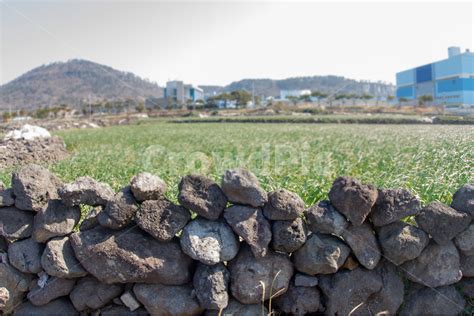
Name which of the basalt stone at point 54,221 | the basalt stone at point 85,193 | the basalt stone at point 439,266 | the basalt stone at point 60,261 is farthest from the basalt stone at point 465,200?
the basalt stone at point 54,221

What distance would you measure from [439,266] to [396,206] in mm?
770

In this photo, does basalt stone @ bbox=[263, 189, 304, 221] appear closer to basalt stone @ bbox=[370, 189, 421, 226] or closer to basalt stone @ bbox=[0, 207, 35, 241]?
basalt stone @ bbox=[370, 189, 421, 226]

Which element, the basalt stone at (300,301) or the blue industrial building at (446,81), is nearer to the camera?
the basalt stone at (300,301)

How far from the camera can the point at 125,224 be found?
3818 mm

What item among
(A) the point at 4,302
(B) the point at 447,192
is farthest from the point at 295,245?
(A) the point at 4,302

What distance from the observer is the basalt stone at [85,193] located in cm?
384

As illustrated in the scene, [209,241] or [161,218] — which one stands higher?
[161,218]

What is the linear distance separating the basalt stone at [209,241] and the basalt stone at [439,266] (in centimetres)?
190

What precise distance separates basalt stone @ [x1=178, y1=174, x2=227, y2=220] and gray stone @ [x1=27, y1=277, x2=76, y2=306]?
1.57m

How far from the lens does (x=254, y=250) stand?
3.59m

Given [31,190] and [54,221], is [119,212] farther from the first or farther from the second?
[31,190]

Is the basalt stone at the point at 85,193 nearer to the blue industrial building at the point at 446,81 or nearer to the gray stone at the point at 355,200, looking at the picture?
the gray stone at the point at 355,200

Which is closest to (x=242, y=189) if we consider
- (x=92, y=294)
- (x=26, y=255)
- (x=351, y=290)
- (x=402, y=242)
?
(x=351, y=290)

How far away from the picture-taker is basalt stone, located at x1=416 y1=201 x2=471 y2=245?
363cm
